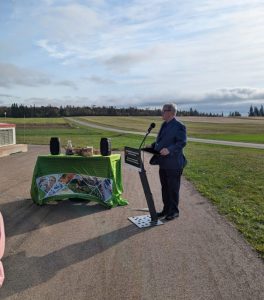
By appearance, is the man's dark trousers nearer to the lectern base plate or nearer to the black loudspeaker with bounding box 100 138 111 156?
the lectern base plate

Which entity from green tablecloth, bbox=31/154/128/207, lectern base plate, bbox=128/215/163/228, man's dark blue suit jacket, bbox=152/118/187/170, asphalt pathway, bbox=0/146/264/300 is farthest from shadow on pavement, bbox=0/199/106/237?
man's dark blue suit jacket, bbox=152/118/187/170

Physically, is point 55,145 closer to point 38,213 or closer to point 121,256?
point 38,213

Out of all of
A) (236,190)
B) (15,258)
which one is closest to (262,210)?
(236,190)

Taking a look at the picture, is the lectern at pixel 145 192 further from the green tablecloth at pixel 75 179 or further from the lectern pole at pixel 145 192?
the green tablecloth at pixel 75 179

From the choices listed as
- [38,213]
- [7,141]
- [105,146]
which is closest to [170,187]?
[105,146]

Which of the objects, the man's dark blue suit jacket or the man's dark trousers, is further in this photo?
the man's dark trousers

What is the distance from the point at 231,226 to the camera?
6383mm

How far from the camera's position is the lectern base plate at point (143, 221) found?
6.39m

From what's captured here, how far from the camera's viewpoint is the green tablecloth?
7.69 meters

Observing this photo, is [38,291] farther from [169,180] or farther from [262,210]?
[262,210]

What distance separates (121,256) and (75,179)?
10.3ft

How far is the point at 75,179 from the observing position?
7.82 metres

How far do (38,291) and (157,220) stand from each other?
9.56 feet


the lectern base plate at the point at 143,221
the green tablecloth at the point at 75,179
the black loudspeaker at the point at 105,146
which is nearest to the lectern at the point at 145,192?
the lectern base plate at the point at 143,221
